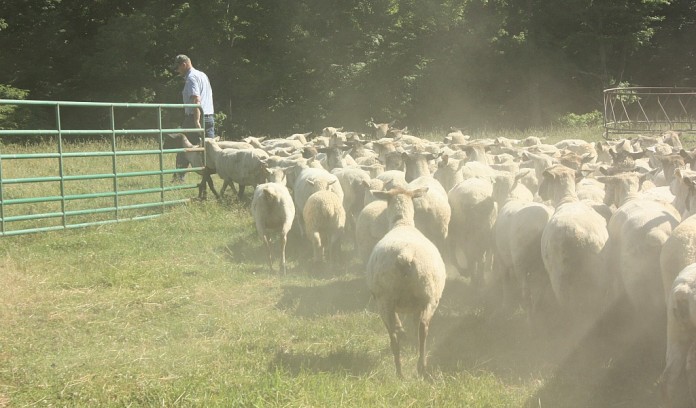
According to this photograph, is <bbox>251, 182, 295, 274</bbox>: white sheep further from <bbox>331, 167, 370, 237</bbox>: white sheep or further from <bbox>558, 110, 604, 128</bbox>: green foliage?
<bbox>558, 110, 604, 128</bbox>: green foliage

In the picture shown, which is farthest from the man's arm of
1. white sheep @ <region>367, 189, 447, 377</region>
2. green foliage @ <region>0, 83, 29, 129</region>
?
green foliage @ <region>0, 83, 29, 129</region>

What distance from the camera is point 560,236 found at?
722cm

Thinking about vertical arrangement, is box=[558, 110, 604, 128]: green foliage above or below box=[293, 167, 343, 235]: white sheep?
above

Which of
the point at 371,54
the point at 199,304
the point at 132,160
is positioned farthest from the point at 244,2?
the point at 199,304

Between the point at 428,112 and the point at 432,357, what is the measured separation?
2739 centimetres

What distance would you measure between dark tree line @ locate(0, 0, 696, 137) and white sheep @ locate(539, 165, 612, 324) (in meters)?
24.9

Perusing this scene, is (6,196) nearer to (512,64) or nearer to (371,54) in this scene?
(371,54)

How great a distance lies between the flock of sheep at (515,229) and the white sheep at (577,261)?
0.4 inches

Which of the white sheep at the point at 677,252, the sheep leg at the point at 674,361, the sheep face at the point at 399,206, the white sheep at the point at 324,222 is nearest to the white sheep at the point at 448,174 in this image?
the white sheep at the point at 324,222

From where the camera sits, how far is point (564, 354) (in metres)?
7.09

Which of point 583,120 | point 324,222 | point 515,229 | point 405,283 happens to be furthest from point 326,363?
point 583,120

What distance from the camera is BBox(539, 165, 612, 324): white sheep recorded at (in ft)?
23.7

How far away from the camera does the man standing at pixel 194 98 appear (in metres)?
14.9

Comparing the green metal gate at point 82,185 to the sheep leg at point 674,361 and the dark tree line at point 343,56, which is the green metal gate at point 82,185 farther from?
the dark tree line at point 343,56
